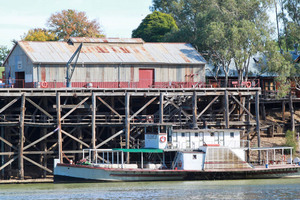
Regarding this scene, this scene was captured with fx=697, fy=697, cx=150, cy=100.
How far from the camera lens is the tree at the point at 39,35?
92.0 metres

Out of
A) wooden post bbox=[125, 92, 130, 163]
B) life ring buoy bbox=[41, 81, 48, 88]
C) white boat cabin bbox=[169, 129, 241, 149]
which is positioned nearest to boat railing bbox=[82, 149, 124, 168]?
wooden post bbox=[125, 92, 130, 163]

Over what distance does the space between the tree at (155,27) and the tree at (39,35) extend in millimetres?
11099

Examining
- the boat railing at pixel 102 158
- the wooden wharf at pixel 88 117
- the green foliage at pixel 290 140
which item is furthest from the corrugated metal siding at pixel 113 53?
the green foliage at pixel 290 140

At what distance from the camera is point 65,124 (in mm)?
61312

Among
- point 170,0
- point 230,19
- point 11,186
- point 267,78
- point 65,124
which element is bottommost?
point 11,186

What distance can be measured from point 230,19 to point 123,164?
23.5 meters

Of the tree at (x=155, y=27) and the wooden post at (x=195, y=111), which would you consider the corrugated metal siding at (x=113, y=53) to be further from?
the tree at (x=155, y=27)

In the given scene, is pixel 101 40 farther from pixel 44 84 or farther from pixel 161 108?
pixel 161 108

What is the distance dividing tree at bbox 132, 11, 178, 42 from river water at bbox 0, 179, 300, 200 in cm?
3523

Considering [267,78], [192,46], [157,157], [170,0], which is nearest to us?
[157,157]

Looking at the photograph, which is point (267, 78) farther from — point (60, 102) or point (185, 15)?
point (60, 102)

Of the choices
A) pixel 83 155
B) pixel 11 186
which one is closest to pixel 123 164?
pixel 83 155

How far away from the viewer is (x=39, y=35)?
9244cm

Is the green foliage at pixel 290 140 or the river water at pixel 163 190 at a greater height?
the green foliage at pixel 290 140
